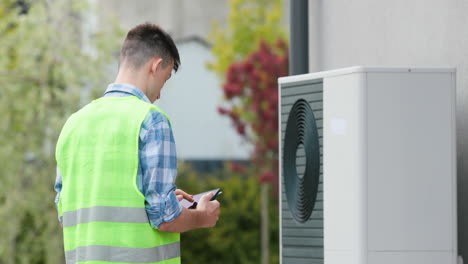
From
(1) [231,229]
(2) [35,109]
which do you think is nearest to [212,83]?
(1) [231,229]

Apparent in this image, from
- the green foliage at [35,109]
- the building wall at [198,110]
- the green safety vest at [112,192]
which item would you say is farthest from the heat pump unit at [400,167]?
the building wall at [198,110]

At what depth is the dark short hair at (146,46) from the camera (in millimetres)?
3102

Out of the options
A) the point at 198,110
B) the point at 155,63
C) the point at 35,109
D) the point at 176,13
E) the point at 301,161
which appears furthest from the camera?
the point at 176,13

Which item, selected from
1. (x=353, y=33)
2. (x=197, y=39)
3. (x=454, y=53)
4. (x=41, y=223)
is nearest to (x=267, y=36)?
(x=197, y=39)

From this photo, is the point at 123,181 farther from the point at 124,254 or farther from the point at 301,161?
the point at 301,161

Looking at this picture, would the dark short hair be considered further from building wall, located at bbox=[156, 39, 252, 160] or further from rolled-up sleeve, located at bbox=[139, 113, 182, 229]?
building wall, located at bbox=[156, 39, 252, 160]

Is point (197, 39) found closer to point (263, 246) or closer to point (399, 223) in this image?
point (263, 246)

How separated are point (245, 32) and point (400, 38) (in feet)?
Answer: 36.0

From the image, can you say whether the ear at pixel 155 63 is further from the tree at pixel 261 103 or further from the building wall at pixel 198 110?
the building wall at pixel 198 110

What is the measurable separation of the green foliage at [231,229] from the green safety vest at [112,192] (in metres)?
8.15

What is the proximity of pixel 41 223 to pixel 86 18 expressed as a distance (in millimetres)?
2199

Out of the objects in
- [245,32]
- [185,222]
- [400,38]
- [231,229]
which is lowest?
[231,229]

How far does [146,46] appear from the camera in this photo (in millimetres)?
3105

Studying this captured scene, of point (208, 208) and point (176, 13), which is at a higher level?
point (176, 13)
